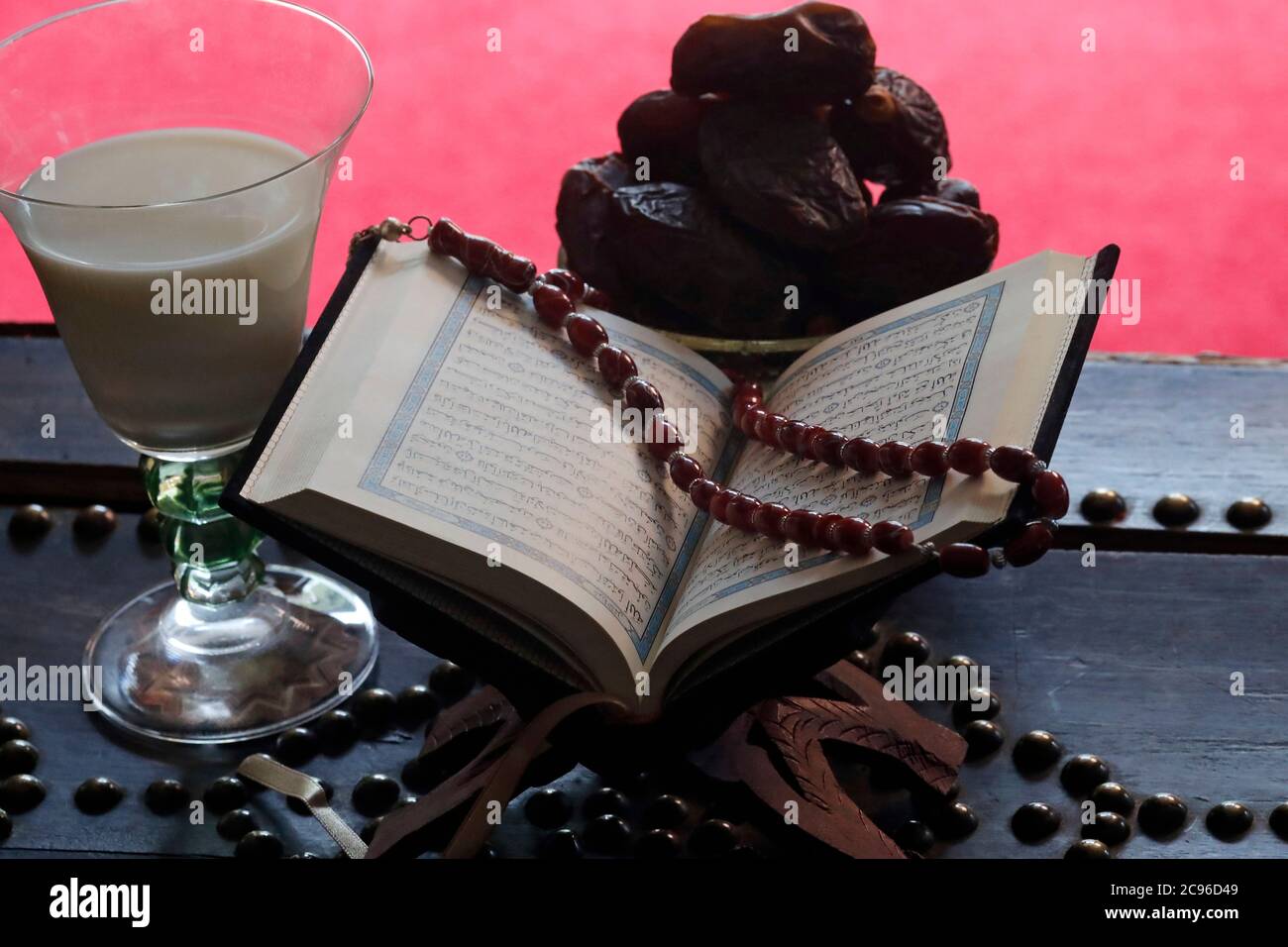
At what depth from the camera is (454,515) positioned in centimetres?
59

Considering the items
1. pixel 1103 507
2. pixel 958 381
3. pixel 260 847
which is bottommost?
pixel 260 847

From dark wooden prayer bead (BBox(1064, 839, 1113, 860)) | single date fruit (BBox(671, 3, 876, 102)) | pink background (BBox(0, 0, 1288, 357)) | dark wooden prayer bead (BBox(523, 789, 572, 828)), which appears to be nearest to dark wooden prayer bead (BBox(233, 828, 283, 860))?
dark wooden prayer bead (BBox(523, 789, 572, 828))

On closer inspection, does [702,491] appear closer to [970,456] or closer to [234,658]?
[970,456]

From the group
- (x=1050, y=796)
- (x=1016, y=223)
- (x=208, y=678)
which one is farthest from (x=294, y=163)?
(x=1016, y=223)

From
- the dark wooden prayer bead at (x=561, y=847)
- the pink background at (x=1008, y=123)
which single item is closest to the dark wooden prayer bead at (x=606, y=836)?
the dark wooden prayer bead at (x=561, y=847)

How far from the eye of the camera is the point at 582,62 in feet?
6.77

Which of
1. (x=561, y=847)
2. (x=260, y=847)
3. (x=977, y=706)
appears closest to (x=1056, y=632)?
(x=977, y=706)

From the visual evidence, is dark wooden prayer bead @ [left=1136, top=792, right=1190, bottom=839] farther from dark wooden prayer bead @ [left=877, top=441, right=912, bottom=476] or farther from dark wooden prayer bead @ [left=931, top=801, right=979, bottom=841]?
dark wooden prayer bead @ [left=877, top=441, right=912, bottom=476]

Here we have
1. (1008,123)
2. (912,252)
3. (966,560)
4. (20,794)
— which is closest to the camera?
(966,560)

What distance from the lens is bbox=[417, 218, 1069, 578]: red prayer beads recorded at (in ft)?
1.84

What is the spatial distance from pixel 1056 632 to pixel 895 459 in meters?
0.20

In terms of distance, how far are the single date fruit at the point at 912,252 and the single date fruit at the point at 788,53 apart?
0.07 m
